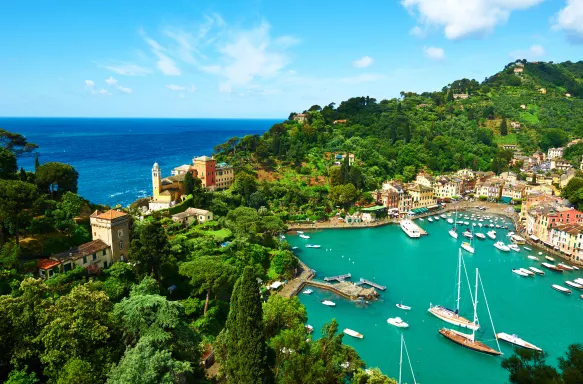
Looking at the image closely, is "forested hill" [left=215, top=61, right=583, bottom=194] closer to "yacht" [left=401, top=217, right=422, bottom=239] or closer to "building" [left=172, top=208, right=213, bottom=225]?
"yacht" [left=401, top=217, right=422, bottom=239]

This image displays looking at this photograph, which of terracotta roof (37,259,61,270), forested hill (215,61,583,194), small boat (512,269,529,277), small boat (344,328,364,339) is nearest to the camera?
terracotta roof (37,259,61,270)

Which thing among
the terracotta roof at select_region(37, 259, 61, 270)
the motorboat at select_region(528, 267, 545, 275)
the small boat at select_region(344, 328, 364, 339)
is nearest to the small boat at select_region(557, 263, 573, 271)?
the motorboat at select_region(528, 267, 545, 275)

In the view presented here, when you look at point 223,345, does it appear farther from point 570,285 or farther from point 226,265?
point 570,285

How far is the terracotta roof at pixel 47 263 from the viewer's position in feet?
64.7

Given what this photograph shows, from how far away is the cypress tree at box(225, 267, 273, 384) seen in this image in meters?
14.2

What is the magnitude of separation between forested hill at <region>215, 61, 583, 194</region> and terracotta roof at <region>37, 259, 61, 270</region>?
41929 millimetres

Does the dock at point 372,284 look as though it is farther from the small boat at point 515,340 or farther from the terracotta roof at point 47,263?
the terracotta roof at point 47,263

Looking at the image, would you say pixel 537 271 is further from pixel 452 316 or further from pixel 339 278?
pixel 339 278

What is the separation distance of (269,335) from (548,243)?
3728cm

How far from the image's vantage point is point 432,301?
2911 centimetres

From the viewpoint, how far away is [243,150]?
68.3 metres

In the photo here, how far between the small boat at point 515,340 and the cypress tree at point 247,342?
17.1 m

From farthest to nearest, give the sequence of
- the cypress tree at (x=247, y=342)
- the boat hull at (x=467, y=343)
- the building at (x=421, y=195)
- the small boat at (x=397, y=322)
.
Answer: the building at (x=421, y=195)
the small boat at (x=397, y=322)
the boat hull at (x=467, y=343)
the cypress tree at (x=247, y=342)

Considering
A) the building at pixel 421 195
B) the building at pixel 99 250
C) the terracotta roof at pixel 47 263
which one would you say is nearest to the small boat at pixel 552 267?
the building at pixel 421 195
